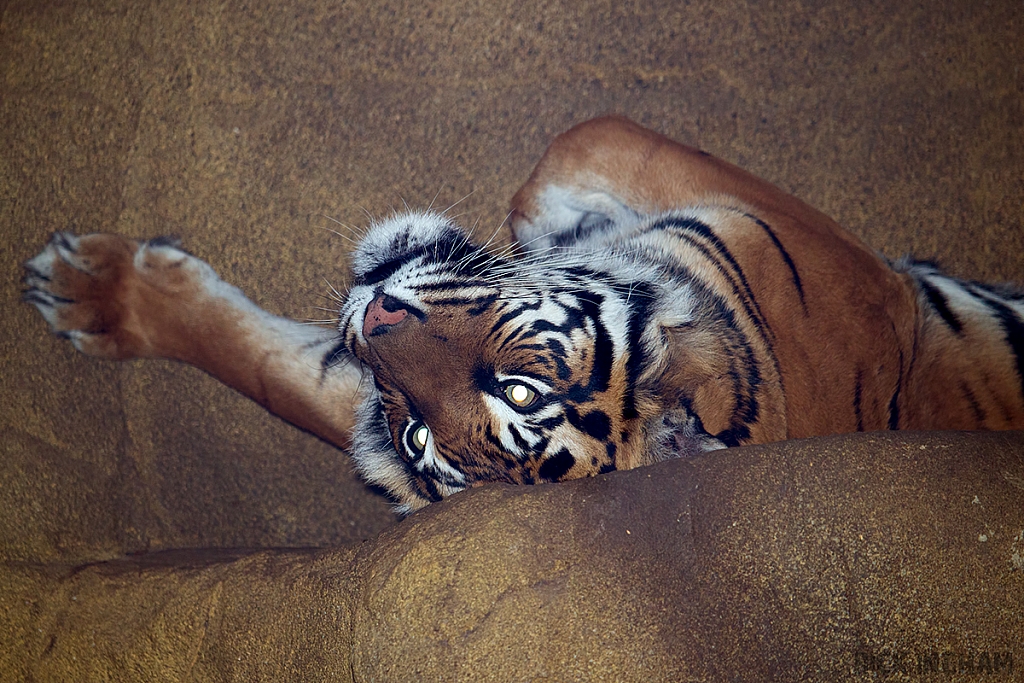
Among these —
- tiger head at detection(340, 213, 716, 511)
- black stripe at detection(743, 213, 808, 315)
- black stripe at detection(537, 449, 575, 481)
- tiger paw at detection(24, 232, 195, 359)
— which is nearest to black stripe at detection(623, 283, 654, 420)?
tiger head at detection(340, 213, 716, 511)

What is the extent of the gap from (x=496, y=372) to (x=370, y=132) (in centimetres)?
113

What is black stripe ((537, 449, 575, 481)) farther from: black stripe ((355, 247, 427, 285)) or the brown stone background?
the brown stone background

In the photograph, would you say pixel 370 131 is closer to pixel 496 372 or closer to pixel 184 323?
pixel 184 323

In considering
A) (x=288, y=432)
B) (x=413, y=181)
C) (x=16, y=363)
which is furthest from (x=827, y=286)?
(x=16, y=363)

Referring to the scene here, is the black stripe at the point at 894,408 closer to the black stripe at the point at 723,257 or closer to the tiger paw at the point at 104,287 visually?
the black stripe at the point at 723,257

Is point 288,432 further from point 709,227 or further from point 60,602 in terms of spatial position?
point 709,227

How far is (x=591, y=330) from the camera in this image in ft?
4.89

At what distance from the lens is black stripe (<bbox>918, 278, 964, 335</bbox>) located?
1822mm

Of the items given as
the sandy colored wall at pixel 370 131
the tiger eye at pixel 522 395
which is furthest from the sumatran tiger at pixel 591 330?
the sandy colored wall at pixel 370 131

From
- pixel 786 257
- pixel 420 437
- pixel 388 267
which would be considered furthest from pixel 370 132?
pixel 786 257

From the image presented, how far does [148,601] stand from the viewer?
156cm

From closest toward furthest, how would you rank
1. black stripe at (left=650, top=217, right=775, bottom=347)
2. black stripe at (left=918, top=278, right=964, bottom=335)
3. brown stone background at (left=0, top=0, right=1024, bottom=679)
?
black stripe at (left=650, top=217, right=775, bottom=347) < black stripe at (left=918, top=278, right=964, bottom=335) < brown stone background at (left=0, top=0, right=1024, bottom=679)

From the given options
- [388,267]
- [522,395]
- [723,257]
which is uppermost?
[723,257]

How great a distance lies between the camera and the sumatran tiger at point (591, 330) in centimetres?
143
